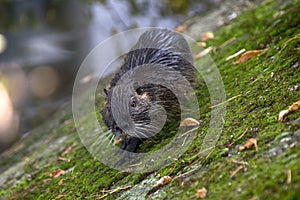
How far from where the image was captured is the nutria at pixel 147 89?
2.89 m

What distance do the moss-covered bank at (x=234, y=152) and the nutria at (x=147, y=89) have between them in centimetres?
26

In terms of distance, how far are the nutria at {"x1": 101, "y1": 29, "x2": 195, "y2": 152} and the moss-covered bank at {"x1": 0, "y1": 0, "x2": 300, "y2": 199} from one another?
0.26m

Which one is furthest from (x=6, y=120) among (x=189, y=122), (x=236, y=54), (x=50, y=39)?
(x=189, y=122)

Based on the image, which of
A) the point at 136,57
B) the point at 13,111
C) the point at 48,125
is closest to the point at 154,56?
the point at 136,57

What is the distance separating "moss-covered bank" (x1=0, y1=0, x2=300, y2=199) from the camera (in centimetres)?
202

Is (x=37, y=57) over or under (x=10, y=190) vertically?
over

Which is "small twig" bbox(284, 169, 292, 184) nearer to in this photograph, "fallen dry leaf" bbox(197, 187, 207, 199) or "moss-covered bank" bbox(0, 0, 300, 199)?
"moss-covered bank" bbox(0, 0, 300, 199)

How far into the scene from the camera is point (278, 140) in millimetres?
2180

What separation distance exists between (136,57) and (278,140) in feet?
4.95

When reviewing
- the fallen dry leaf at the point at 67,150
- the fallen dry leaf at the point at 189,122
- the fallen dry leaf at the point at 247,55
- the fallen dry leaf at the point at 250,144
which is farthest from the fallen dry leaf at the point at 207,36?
the fallen dry leaf at the point at 250,144

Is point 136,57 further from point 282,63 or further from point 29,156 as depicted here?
point 29,156

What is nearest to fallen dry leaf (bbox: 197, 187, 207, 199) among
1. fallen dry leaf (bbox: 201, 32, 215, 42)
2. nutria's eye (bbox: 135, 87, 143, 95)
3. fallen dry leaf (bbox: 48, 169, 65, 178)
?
nutria's eye (bbox: 135, 87, 143, 95)

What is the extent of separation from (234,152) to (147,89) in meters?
0.97

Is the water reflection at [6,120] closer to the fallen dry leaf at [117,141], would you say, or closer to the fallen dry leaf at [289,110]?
the fallen dry leaf at [117,141]
